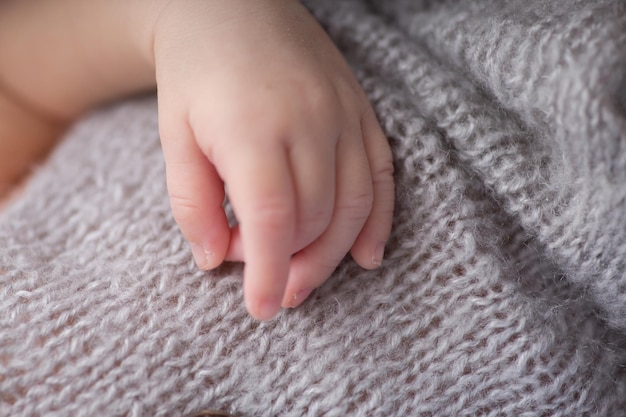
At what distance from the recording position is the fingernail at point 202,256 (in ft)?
1.99

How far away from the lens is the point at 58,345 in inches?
23.0

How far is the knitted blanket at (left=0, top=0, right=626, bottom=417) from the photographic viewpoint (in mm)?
578

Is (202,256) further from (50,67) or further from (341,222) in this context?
(50,67)

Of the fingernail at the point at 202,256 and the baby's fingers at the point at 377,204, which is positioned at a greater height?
the baby's fingers at the point at 377,204

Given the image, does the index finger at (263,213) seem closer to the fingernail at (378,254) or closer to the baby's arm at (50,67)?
the fingernail at (378,254)

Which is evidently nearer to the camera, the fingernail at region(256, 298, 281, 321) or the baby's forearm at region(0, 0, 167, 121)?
the fingernail at region(256, 298, 281, 321)

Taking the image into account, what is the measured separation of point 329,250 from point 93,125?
446mm

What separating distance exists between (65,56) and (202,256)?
41cm

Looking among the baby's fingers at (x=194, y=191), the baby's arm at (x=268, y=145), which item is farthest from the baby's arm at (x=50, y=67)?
the baby's fingers at (x=194, y=191)

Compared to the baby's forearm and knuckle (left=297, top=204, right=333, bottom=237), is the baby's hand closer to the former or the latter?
knuckle (left=297, top=204, right=333, bottom=237)

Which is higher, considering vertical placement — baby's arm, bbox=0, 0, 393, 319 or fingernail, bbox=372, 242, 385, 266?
baby's arm, bbox=0, 0, 393, 319

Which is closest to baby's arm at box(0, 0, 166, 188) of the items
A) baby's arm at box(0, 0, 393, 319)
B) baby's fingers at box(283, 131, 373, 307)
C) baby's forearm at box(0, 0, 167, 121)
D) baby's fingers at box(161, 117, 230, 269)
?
baby's forearm at box(0, 0, 167, 121)

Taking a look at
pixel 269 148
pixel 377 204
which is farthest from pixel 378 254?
pixel 269 148

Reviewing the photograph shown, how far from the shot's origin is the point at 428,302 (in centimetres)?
62
